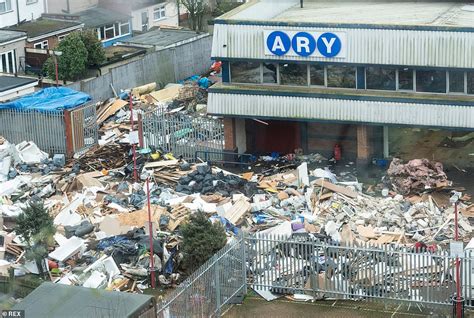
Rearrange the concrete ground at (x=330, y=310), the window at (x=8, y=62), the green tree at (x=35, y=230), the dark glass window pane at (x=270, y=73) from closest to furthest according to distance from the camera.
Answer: the concrete ground at (x=330, y=310)
the green tree at (x=35, y=230)
the dark glass window pane at (x=270, y=73)
the window at (x=8, y=62)

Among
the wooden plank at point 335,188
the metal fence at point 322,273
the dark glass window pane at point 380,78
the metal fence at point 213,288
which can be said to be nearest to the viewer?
the metal fence at point 213,288

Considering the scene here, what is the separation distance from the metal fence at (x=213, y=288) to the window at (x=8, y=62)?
62.1ft

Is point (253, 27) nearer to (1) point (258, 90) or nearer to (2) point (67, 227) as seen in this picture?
(1) point (258, 90)

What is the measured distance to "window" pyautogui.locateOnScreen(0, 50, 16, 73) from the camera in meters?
39.0

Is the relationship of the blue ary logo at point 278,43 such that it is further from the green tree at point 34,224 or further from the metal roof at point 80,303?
the metal roof at point 80,303

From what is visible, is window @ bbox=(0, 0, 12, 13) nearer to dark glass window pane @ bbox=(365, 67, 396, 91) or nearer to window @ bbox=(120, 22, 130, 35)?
window @ bbox=(120, 22, 130, 35)

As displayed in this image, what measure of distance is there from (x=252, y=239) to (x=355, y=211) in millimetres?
4063

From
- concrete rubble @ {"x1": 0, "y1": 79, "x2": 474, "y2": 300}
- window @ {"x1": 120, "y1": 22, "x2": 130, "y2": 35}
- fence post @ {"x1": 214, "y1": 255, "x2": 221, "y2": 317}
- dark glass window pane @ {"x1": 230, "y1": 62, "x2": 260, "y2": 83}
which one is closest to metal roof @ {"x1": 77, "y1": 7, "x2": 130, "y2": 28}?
window @ {"x1": 120, "y1": 22, "x2": 130, "y2": 35}

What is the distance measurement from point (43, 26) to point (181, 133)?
13.2 metres

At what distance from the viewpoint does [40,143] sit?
1238 inches

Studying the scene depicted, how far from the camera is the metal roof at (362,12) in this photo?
29422mm

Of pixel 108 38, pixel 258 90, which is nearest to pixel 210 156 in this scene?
pixel 258 90

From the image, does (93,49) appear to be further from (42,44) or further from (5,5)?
(5,5)

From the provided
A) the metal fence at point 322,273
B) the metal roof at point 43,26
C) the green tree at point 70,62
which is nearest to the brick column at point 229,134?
the metal fence at point 322,273
